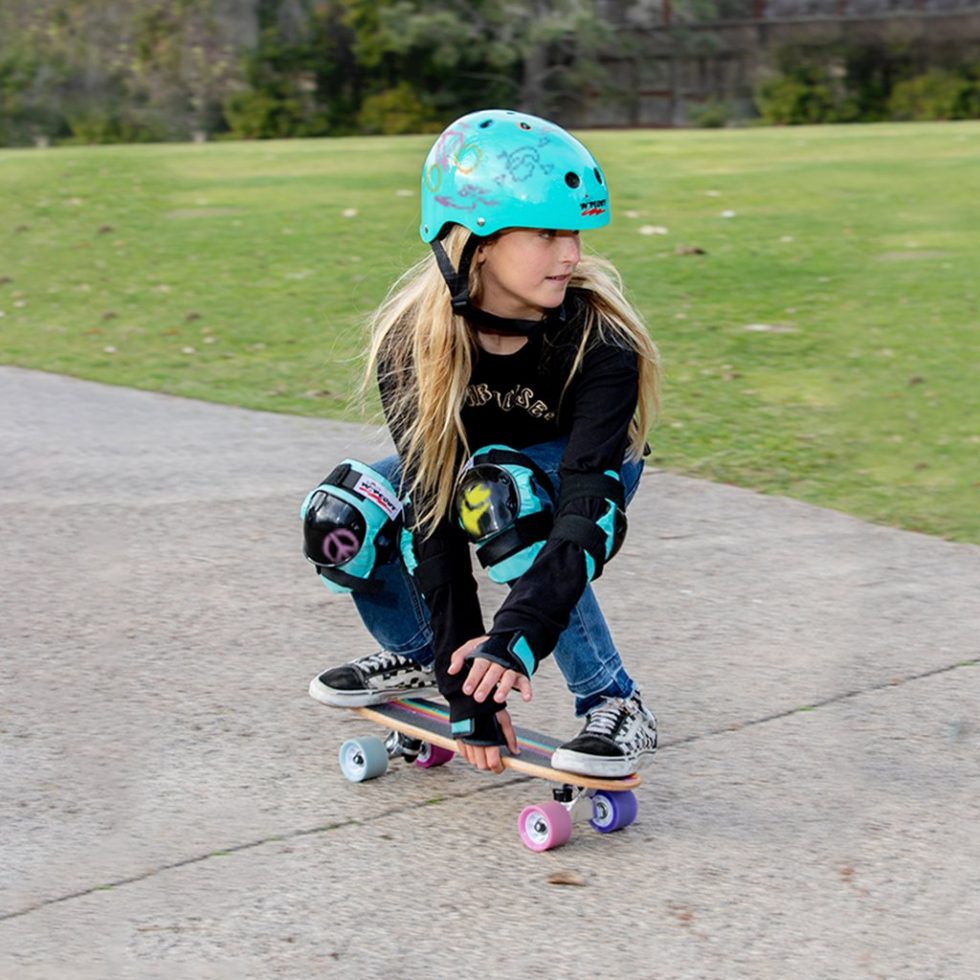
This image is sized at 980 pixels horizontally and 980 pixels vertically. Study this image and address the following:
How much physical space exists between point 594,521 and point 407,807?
2.57ft

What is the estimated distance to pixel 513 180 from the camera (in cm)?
346

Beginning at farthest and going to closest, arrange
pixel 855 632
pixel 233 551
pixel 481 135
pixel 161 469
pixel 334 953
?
1. pixel 161 469
2. pixel 233 551
3. pixel 855 632
4. pixel 481 135
5. pixel 334 953

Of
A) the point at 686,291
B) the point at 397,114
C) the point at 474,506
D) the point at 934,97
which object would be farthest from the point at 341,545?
the point at 397,114

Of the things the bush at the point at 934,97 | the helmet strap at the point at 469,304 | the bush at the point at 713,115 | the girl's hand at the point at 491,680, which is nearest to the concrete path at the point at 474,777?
the girl's hand at the point at 491,680

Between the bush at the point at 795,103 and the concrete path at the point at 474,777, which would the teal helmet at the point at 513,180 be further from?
the bush at the point at 795,103

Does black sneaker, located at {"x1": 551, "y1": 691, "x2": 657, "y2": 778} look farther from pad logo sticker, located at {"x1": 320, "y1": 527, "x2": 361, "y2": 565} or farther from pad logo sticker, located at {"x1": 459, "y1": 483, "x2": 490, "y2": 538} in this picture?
pad logo sticker, located at {"x1": 320, "y1": 527, "x2": 361, "y2": 565}

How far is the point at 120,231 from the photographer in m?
11.3

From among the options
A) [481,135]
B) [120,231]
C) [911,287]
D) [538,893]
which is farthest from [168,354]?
[538,893]

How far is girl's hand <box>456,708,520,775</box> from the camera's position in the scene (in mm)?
3439

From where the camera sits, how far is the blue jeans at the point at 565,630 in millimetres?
3600

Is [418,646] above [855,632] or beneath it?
above

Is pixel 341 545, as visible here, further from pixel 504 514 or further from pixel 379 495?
pixel 504 514

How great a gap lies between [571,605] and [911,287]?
20.4 feet

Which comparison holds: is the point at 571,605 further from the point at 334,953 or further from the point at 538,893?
the point at 334,953
